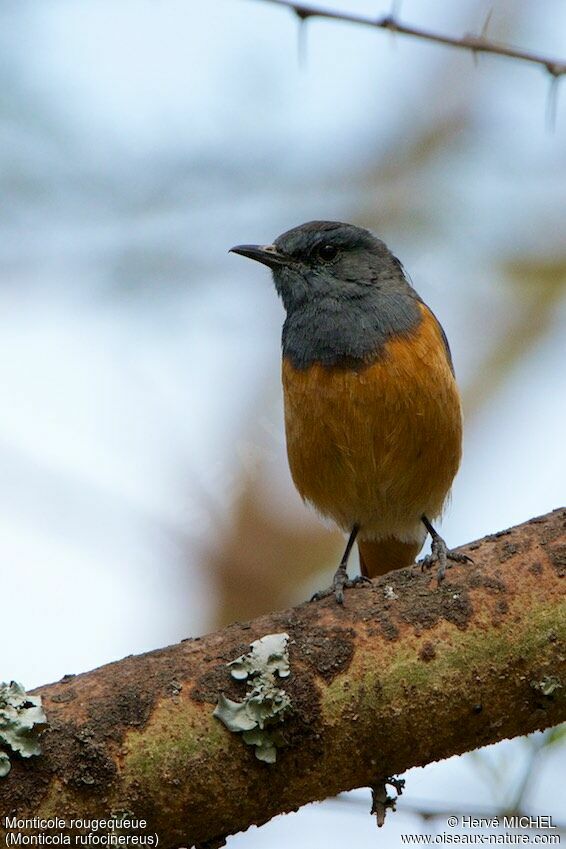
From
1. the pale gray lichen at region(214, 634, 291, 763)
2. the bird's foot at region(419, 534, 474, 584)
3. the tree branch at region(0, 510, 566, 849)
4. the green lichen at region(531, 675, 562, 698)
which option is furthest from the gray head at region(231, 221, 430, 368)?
the green lichen at region(531, 675, 562, 698)

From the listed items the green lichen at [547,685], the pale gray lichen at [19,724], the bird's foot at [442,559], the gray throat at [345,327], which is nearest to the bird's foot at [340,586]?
the bird's foot at [442,559]

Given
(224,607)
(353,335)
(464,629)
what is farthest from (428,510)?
(464,629)

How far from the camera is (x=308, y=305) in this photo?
20.5 feet

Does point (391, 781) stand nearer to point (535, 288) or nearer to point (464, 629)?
point (464, 629)

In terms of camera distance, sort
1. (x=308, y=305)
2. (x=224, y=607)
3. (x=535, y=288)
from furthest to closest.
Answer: (x=535, y=288) → (x=224, y=607) → (x=308, y=305)

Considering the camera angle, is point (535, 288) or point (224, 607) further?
point (535, 288)

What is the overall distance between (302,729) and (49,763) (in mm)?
896

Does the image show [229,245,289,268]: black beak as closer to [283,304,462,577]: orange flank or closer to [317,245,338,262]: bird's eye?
[317,245,338,262]: bird's eye

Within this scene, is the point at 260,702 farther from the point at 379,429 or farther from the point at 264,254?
→ the point at 264,254

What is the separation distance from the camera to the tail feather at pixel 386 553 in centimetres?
655

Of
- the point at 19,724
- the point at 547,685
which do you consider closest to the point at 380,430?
the point at 547,685

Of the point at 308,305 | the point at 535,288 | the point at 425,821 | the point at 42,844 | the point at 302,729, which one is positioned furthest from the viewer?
the point at 535,288

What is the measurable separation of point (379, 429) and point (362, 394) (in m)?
0.21

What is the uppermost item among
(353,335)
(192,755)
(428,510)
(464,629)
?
(353,335)
